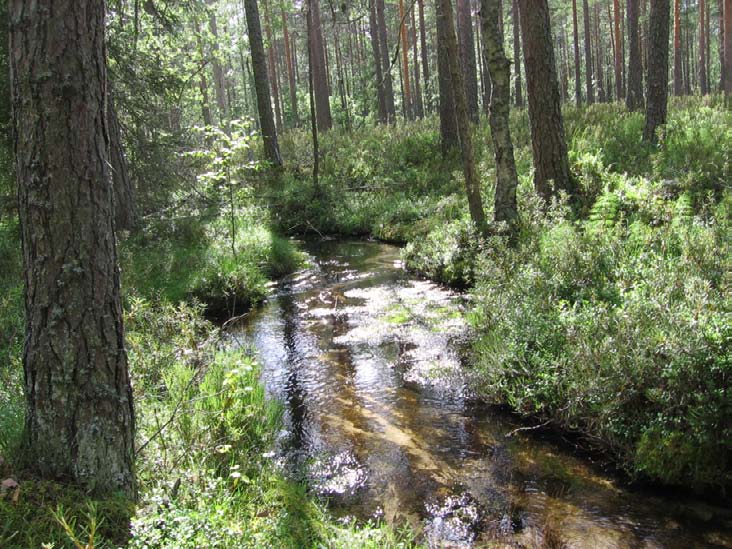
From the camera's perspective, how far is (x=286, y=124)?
1757 inches

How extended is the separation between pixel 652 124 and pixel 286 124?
36.1 m

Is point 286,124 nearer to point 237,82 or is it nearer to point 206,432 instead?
point 237,82

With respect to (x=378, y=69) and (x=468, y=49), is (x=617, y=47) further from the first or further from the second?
(x=468, y=49)

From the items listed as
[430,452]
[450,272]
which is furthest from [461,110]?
[430,452]

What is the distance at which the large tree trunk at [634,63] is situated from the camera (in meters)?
16.7

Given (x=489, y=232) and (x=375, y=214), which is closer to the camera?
(x=489, y=232)

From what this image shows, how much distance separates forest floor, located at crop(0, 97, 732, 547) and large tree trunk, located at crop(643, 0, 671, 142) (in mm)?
1426

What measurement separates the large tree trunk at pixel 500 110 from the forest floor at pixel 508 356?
0.42 m

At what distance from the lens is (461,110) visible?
29.2ft

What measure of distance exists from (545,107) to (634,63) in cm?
999

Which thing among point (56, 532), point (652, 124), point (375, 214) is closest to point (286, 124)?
point (375, 214)

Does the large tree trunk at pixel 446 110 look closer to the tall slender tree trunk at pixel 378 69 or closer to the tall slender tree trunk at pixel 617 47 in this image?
the tall slender tree trunk at pixel 378 69

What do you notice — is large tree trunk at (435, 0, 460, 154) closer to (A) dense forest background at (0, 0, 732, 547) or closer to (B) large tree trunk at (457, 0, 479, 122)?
(A) dense forest background at (0, 0, 732, 547)

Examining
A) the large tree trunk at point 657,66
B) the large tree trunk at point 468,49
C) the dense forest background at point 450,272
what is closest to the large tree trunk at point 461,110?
the dense forest background at point 450,272
